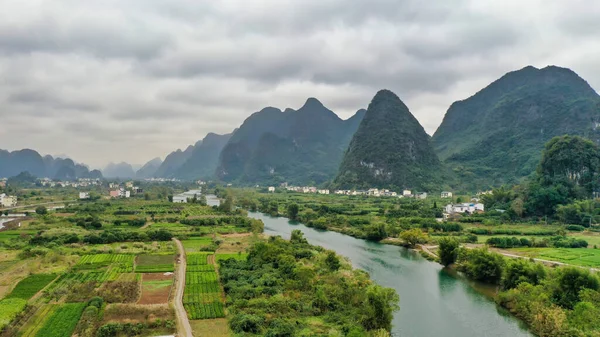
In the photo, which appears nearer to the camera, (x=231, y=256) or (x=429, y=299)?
(x=429, y=299)

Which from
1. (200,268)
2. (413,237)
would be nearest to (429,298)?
(200,268)

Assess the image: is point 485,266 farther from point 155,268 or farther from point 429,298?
point 155,268

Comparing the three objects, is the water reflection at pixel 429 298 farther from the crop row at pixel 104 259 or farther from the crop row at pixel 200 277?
the crop row at pixel 104 259

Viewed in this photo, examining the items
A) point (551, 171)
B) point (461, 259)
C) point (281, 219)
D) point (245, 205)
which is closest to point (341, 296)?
point (461, 259)

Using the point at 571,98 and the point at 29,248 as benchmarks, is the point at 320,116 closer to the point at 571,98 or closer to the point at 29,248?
the point at 571,98

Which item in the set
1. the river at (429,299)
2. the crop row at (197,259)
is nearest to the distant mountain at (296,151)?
the river at (429,299)

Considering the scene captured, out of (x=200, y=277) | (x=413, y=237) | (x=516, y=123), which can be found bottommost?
(x=200, y=277)

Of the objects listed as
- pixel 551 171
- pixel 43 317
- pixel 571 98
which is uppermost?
pixel 571 98
